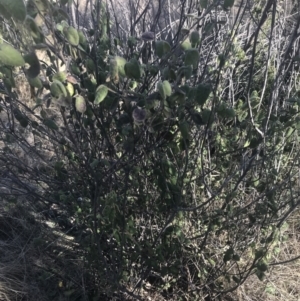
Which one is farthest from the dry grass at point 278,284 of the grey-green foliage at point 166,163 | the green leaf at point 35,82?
the green leaf at point 35,82

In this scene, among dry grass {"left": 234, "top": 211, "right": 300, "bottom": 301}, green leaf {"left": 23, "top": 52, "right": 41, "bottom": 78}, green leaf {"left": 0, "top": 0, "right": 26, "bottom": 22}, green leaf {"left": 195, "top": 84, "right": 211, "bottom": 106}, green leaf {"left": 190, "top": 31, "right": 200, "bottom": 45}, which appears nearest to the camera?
green leaf {"left": 0, "top": 0, "right": 26, "bottom": 22}

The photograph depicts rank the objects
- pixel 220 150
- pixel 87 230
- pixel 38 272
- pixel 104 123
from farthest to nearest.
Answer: pixel 38 272 < pixel 87 230 < pixel 220 150 < pixel 104 123

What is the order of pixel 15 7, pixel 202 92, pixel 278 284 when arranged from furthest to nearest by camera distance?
pixel 278 284 → pixel 202 92 → pixel 15 7

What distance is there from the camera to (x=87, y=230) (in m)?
2.62

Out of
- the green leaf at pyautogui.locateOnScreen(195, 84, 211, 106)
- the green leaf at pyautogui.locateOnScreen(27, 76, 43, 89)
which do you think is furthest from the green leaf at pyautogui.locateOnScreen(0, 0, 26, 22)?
the green leaf at pyautogui.locateOnScreen(195, 84, 211, 106)

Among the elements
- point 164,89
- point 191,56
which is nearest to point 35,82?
point 164,89

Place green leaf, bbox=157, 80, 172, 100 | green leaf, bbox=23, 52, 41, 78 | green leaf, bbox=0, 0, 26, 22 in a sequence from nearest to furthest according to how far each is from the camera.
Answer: green leaf, bbox=0, 0, 26, 22 → green leaf, bbox=23, 52, 41, 78 → green leaf, bbox=157, 80, 172, 100

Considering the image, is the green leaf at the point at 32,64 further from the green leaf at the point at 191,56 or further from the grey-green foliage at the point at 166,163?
the green leaf at the point at 191,56

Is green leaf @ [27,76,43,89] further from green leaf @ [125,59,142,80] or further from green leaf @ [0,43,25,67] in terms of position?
green leaf @ [125,59,142,80]

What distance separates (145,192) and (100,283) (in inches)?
26.8

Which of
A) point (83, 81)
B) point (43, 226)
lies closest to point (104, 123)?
point (83, 81)

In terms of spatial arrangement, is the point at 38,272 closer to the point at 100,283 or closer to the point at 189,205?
the point at 100,283

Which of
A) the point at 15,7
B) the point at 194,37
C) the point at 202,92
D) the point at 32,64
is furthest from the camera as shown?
the point at 194,37

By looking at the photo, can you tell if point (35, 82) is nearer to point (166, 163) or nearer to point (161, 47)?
point (161, 47)
